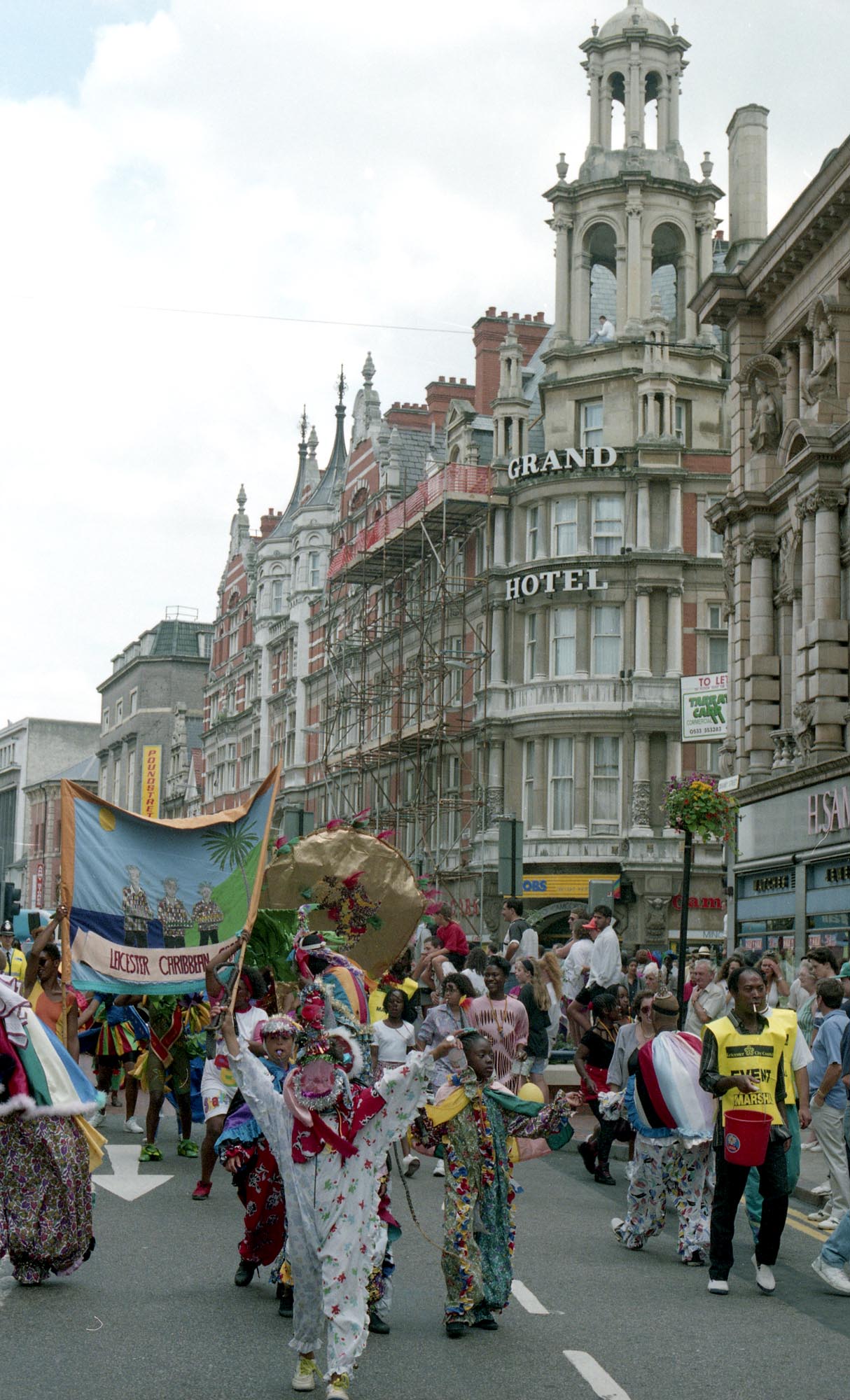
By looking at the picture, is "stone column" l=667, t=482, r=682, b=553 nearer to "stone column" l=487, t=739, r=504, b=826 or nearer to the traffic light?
"stone column" l=487, t=739, r=504, b=826

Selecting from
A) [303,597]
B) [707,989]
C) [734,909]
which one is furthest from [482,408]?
[707,989]

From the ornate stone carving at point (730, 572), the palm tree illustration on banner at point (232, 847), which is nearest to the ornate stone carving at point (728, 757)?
Answer: the ornate stone carving at point (730, 572)

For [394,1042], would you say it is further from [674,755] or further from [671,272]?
[671,272]

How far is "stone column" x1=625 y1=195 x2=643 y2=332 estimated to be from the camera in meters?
43.1

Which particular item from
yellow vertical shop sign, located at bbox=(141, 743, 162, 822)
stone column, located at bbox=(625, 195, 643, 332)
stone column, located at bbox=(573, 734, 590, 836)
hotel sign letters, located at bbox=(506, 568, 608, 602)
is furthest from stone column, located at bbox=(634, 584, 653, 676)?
yellow vertical shop sign, located at bbox=(141, 743, 162, 822)

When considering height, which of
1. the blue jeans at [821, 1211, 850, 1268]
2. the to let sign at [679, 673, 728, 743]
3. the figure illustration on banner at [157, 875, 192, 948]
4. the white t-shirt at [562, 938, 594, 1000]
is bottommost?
the blue jeans at [821, 1211, 850, 1268]

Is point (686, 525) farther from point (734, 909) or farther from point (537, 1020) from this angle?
point (537, 1020)

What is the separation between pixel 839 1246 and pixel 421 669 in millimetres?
34895

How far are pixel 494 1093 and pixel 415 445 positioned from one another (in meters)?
47.9

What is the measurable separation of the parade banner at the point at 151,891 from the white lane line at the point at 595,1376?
4541 millimetres

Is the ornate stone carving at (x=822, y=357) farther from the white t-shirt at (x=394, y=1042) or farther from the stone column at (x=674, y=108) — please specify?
the stone column at (x=674, y=108)

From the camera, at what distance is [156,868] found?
39.8 ft

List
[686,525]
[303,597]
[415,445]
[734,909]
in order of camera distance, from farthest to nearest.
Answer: [303,597], [415,445], [686,525], [734,909]

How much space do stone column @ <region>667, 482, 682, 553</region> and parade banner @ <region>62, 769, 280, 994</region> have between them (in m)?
31.1
